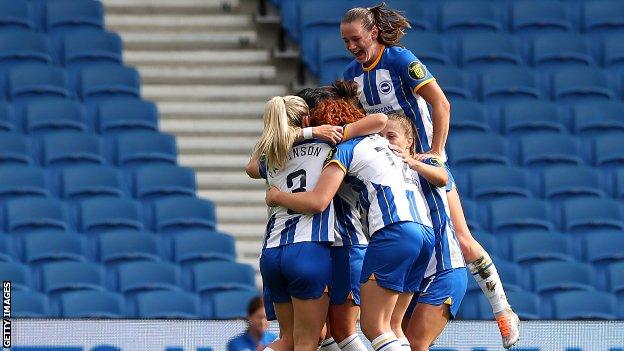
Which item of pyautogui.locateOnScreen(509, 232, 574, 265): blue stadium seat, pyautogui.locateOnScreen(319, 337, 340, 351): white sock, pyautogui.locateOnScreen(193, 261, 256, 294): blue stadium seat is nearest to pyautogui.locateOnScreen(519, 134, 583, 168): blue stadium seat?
pyautogui.locateOnScreen(509, 232, 574, 265): blue stadium seat

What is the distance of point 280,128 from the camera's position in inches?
275

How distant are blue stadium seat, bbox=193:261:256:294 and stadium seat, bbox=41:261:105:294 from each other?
72cm

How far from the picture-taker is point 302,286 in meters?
6.98

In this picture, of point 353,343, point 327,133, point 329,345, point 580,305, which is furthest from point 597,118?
point 327,133

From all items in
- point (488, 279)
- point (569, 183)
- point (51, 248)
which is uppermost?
point (488, 279)

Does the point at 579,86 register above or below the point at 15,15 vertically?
below

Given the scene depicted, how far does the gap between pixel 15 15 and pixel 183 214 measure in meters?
2.78

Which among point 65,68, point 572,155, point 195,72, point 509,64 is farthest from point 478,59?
point 65,68

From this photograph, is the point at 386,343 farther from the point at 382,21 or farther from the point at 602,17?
the point at 602,17

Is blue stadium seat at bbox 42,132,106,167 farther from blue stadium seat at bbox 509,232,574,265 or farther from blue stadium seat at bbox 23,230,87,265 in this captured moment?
blue stadium seat at bbox 509,232,574,265

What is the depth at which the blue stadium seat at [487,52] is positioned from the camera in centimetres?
1348

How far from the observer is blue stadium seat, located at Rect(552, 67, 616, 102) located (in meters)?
13.4

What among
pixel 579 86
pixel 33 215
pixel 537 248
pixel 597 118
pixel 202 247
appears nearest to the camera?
pixel 33 215

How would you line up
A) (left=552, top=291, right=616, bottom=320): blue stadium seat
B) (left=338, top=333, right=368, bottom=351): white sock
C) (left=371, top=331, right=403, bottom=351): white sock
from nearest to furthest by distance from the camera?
(left=371, top=331, right=403, bottom=351): white sock
(left=338, top=333, right=368, bottom=351): white sock
(left=552, top=291, right=616, bottom=320): blue stadium seat
